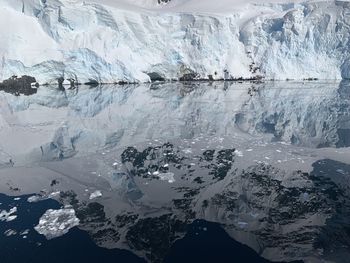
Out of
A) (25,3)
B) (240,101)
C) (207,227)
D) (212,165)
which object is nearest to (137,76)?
(25,3)

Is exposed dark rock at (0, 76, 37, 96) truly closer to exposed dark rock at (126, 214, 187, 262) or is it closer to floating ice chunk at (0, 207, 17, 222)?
floating ice chunk at (0, 207, 17, 222)

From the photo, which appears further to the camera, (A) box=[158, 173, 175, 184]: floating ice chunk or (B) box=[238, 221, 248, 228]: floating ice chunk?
(A) box=[158, 173, 175, 184]: floating ice chunk

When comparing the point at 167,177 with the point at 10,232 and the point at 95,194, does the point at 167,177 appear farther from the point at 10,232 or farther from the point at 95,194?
the point at 10,232

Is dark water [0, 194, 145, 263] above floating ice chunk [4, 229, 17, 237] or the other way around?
the other way around

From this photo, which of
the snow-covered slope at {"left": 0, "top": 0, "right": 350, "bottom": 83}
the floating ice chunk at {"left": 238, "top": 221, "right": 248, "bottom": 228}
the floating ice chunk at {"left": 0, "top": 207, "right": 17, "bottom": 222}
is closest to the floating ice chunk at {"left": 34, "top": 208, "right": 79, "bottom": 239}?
the floating ice chunk at {"left": 0, "top": 207, "right": 17, "bottom": 222}

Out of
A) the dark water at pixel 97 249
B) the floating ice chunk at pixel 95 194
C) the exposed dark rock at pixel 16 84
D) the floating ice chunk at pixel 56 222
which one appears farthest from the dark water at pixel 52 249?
the exposed dark rock at pixel 16 84

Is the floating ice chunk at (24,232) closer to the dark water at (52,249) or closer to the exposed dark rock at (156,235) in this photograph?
the dark water at (52,249)

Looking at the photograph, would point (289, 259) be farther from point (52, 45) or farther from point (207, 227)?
point (52, 45)
